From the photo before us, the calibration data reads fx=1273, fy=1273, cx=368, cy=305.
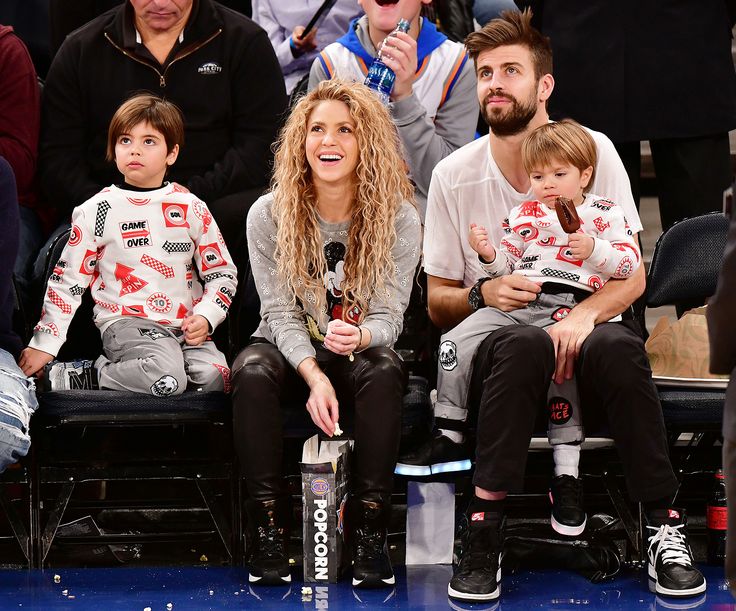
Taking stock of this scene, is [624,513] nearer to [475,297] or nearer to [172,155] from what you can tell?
[475,297]

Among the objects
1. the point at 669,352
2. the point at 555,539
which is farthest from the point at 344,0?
the point at 555,539

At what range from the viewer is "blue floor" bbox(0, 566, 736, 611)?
134 inches

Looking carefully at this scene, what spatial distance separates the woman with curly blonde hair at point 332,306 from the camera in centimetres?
359

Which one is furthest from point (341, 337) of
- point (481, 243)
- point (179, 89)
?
point (179, 89)

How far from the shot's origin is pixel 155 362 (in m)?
3.78

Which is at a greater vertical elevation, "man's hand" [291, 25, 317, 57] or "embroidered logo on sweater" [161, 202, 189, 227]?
"man's hand" [291, 25, 317, 57]

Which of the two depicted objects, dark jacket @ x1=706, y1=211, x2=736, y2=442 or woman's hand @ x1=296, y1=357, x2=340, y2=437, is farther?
woman's hand @ x1=296, y1=357, x2=340, y2=437

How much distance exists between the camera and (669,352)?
3.86 meters

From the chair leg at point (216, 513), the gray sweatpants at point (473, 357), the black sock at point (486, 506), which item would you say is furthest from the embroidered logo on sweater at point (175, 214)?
the black sock at point (486, 506)

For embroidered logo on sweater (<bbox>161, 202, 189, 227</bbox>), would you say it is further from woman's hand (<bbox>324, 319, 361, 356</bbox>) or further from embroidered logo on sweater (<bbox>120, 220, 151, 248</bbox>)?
woman's hand (<bbox>324, 319, 361, 356</bbox>)

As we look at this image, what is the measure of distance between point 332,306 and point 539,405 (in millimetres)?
745

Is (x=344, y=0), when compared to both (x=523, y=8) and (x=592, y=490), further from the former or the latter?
(x=592, y=490)

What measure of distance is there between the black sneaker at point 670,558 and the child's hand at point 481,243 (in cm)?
88

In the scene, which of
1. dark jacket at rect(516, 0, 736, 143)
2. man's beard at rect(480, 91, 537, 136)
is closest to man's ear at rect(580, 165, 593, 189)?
man's beard at rect(480, 91, 537, 136)
